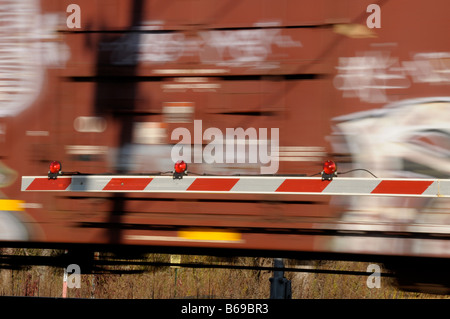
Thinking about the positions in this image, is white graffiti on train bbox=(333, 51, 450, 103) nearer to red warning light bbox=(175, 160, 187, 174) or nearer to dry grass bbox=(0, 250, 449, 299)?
red warning light bbox=(175, 160, 187, 174)

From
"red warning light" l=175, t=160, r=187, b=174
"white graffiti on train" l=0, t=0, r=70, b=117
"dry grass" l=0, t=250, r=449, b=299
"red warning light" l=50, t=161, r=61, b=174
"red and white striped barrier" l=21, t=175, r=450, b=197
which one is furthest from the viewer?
"dry grass" l=0, t=250, r=449, b=299

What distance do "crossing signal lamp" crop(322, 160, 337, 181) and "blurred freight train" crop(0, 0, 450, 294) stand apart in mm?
93

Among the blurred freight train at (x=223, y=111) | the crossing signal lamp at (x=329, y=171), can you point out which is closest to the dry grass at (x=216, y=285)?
the blurred freight train at (x=223, y=111)

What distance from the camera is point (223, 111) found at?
4.30 metres

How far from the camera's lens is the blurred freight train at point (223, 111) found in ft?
13.2

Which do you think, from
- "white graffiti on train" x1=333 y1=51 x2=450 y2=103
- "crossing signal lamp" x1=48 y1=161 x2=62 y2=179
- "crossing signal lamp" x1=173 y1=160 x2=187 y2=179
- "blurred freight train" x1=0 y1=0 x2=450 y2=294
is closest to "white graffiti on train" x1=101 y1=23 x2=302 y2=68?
"blurred freight train" x1=0 y1=0 x2=450 y2=294

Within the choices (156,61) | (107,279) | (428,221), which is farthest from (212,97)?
(107,279)

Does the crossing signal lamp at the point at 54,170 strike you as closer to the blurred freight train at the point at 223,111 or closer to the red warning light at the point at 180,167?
the blurred freight train at the point at 223,111

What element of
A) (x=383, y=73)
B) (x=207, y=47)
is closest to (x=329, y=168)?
(x=383, y=73)

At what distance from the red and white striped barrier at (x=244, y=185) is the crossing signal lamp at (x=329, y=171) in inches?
1.2

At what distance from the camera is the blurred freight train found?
13.2 ft
